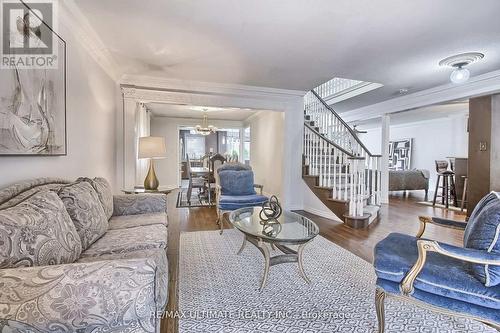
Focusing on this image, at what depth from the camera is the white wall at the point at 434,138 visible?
7611 millimetres

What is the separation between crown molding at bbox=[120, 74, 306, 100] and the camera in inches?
161

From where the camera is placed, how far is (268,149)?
6.31m

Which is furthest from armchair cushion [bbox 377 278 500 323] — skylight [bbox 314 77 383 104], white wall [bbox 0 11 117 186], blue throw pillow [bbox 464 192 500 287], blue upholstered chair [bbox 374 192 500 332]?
skylight [bbox 314 77 383 104]

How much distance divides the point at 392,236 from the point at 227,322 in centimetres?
134

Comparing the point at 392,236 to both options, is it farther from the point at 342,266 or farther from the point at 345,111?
the point at 345,111

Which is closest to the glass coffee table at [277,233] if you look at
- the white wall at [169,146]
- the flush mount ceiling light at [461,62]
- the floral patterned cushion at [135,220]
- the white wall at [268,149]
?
the floral patterned cushion at [135,220]

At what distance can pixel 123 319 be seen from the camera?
0.96 m

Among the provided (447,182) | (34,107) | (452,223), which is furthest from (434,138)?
(34,107)

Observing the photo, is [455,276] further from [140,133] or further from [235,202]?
[140,133]

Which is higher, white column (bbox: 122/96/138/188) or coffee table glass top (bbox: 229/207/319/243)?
white column (bbox: 122/96/138/188)

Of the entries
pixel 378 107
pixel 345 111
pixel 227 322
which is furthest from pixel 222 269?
pixel 345 111

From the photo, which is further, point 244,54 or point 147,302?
point 244,54

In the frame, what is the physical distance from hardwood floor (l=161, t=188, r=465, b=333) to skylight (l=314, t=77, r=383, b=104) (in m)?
2.47

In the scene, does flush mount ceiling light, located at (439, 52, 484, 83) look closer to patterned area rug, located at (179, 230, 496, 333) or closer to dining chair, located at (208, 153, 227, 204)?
patterned area rug, located at (179, 230, 496, 333)
